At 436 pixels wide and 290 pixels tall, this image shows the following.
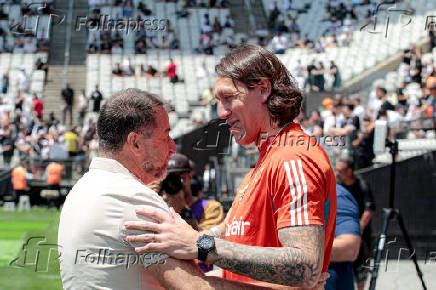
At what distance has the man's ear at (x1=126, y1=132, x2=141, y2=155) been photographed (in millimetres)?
2674

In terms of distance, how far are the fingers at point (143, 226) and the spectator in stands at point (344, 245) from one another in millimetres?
2382

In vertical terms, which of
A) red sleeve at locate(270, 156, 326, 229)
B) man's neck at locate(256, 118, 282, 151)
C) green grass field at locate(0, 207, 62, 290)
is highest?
man's neck at locate(256, 118, 282, 151)

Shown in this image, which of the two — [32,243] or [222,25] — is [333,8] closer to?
[222,25]

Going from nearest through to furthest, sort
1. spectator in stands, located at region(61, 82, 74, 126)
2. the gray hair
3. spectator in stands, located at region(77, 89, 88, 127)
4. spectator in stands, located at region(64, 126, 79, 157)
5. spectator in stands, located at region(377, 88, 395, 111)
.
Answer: the gray hair, spectator in stands, located at region(377, 88, 395, 111), spectator in stands, located at region(64, 126, 79, 157), spectator in stands, located at region(77, 89, 88, 127), spectator in stands, located at region(61, 82, 74, 126)

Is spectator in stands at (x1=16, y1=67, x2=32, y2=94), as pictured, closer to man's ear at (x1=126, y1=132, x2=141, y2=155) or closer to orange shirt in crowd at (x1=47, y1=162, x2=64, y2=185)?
orange shirt in crowd at (x1=47, y1=162, x2=64, y2=185)

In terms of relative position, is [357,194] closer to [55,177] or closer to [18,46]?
[55,177]

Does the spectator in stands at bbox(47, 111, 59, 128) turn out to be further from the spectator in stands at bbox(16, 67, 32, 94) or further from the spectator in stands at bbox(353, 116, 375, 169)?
the spectator in stands at bbox(353, 116, 375, 169)

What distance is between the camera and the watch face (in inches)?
96.3

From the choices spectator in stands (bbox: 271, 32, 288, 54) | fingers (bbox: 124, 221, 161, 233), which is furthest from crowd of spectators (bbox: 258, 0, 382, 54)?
fingers (bbox: 124, 221, 161, 233)

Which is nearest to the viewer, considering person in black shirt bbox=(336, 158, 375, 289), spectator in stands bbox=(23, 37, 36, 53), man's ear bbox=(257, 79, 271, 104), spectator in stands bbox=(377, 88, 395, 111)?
man's ear bbox=(257, 79, 271, 104)

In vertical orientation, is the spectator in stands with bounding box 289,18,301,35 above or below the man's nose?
above

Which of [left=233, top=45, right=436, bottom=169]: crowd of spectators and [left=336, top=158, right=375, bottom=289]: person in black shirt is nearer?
[left=336, top=158, right=375, bottom=289]: person in black shirt

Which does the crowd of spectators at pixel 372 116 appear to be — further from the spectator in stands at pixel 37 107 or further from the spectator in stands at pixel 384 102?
the spectator in stands at pixel 37 107

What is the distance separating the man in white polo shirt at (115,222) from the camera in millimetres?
2439
